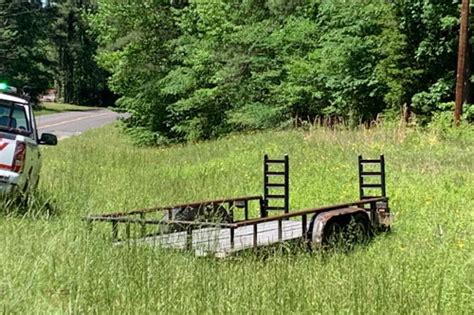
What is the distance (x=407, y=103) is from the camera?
2398 cm

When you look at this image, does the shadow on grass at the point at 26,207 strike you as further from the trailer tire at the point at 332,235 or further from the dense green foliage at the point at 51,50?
the dense green foliage at the point at 51,50

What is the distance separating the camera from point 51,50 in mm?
80438

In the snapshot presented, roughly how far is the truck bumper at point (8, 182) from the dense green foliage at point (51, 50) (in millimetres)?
50744

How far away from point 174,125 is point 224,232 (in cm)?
2167

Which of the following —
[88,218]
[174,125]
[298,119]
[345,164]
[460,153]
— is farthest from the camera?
[174,125]

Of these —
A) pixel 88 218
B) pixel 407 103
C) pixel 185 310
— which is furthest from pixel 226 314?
pixel 407 103

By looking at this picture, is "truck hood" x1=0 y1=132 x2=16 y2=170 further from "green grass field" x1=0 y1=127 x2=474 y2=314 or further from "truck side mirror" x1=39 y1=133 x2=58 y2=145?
"truck side mirror" x1=39 y1=133 x2=58 y2=145

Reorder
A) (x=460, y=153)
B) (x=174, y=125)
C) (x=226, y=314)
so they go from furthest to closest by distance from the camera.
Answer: (x=174, y=125) → (x=460, y=153) → (x=226, y=314)

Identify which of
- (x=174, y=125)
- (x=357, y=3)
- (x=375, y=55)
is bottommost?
(x=174, y=125)

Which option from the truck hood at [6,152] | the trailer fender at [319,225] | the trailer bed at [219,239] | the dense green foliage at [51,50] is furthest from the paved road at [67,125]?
the trailer fender at [319,225]

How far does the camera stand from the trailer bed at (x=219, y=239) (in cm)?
675

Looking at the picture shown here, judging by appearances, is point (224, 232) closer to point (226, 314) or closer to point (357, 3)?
point (226, 314)

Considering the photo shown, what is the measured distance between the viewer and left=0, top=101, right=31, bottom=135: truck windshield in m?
9.70

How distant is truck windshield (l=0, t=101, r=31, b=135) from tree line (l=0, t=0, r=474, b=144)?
15702mm
